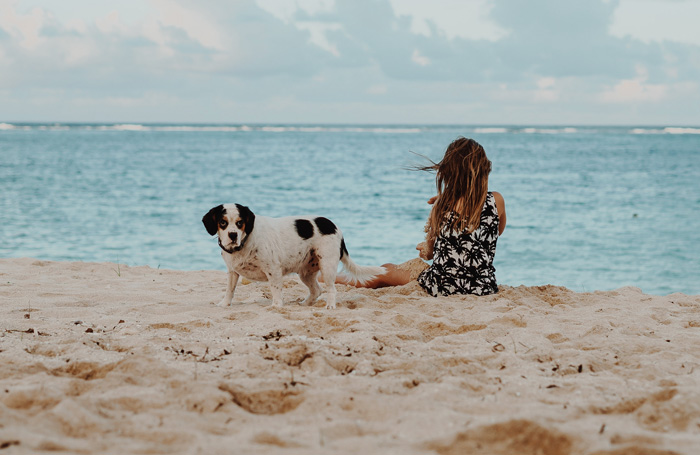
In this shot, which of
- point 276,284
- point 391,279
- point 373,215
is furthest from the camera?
point 373,215

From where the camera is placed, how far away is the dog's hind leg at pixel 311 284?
6012mm

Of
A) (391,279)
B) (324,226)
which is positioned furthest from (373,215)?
(324,226)

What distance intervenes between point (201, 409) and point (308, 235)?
2996 millimetres

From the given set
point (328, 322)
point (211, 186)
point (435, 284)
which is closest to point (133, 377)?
point (328, 322)

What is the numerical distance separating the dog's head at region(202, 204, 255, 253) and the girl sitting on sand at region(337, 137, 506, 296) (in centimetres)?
188

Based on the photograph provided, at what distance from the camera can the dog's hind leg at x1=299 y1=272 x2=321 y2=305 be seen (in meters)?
6.01

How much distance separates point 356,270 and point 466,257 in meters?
1.08

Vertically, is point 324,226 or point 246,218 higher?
point 246,218

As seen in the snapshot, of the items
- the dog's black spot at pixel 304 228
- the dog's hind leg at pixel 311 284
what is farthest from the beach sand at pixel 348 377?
the dog's black spot at pixel 304 228

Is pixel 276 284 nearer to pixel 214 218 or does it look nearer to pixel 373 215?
pixel 214 218

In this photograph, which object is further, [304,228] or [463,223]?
[463,223]

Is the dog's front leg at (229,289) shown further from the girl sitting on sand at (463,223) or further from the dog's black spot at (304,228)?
the girl sitting on sand at (463,223)

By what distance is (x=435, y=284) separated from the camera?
6.18 m

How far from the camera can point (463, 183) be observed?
235 inches
